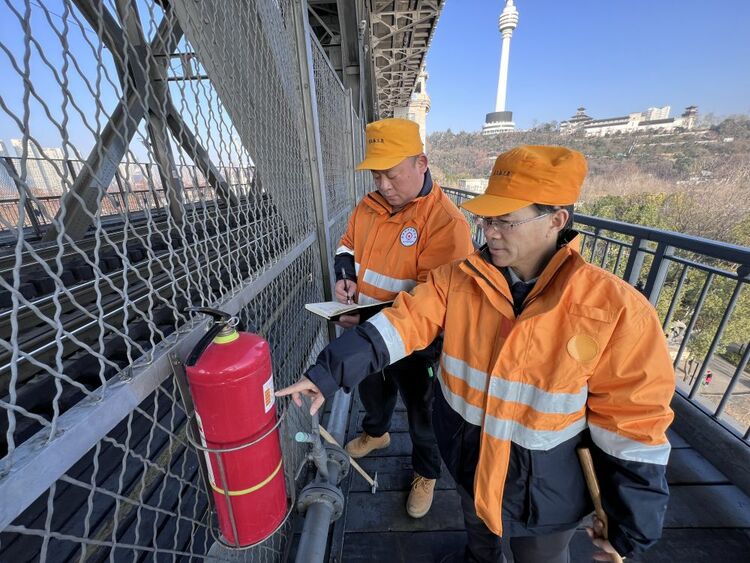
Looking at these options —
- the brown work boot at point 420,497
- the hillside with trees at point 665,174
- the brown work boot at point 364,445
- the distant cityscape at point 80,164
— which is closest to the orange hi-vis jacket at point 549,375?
the distant cityscape at point 80,164

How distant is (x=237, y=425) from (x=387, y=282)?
49.1 inches

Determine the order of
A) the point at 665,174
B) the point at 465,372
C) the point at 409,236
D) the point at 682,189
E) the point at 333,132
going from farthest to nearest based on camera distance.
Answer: the point at 665,174 → the point at 682,189 → the point at 333,132 → the point at 409,236 → the point at 465,372

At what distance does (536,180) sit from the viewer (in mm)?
1298

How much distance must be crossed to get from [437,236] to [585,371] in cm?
105

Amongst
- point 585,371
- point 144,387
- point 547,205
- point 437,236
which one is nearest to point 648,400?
point 585,371

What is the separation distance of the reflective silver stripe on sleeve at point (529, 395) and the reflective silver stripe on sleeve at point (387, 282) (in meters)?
0.74

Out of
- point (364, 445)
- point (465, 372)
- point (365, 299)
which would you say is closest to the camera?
point (465, 372)

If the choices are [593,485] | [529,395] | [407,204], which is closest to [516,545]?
[593,485]

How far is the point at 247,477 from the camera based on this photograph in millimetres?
1289

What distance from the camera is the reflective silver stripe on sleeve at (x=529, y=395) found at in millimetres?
1279

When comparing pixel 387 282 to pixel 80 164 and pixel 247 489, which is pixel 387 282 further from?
pixel 80 164

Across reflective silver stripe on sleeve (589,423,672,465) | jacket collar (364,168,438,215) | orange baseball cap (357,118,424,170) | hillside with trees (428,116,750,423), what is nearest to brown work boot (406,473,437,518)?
reflective silver stripe on sleeve (589,423,672,465)

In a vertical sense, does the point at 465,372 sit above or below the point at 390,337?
below

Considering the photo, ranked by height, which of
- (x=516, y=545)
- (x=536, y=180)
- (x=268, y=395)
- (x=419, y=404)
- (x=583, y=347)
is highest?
(x=536, y=180)
